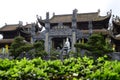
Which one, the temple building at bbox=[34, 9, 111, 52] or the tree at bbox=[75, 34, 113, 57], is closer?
the tree at bbox=[75, 34, 113, 57]

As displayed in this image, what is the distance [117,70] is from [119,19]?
3963 centimetres

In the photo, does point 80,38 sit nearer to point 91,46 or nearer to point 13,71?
point 91,46

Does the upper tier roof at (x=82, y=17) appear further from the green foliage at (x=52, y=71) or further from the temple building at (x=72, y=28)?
the green foliage at (x=52, y=71)

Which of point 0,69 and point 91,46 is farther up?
point 0,69

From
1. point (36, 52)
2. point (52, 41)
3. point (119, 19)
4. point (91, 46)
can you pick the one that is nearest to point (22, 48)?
point (36, 52)

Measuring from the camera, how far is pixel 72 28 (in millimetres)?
42406

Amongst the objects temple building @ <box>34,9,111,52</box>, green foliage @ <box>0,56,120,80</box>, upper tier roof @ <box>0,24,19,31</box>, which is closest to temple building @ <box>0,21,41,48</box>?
upper tier roof @ <box>0,24,19,31</box>

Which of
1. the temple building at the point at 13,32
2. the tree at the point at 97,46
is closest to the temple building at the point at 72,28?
the temple building at the point at 13,32

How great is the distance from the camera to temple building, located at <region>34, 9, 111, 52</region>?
4247 cm

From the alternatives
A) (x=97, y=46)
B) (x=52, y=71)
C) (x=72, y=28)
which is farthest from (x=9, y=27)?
(x=52, y=71)

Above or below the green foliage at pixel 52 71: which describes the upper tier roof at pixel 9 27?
below

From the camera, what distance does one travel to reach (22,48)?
34.8 meters

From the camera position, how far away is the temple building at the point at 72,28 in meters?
42.5

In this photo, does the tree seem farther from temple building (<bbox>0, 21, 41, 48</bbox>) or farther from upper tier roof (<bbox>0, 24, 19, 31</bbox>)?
upper tier roof (<bbox>0, 24, 19, 31</bbox>)
